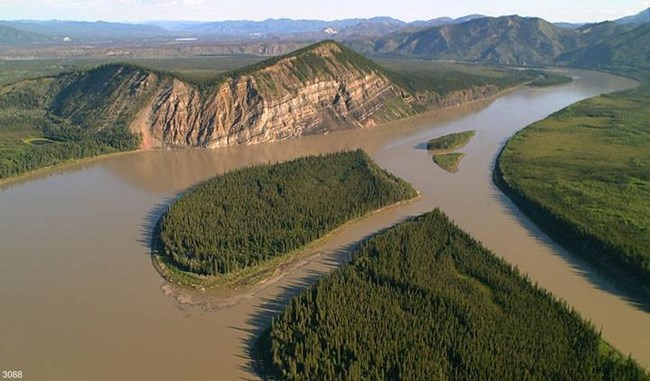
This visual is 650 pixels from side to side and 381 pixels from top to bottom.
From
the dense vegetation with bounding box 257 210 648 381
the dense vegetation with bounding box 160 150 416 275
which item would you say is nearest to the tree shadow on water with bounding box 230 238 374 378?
the dense vegetation with bounding box 257 210 648 381

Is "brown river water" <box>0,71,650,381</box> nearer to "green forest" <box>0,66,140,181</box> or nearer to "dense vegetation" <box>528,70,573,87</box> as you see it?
"green forest" <box>0,66,140,181</box>

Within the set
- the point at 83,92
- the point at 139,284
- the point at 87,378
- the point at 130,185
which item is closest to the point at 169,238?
the point at 139,284

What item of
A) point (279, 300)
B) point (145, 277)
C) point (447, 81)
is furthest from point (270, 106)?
point (447, 81)

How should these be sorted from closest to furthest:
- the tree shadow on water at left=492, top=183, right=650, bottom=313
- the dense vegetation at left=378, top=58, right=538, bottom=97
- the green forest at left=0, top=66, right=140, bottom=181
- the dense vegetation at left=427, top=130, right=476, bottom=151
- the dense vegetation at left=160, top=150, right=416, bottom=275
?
1. the tree shadow on water at left=492, top=183, right=650, bottom=313
2. the dense vegetation at left=160, top=150, right=416, bottom=275
3. the green forest at left=0, top=66, right=140, bottom=181
4. the dense vegetation at left=427, top=130, right=476, bottom=151
5. the dense vegetation at left=378, top=58, right=538, bottom=97

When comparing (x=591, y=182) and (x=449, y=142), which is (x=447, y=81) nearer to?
(x=449, y=142)

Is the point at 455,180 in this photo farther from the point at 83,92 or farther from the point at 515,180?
the point at 83,92
